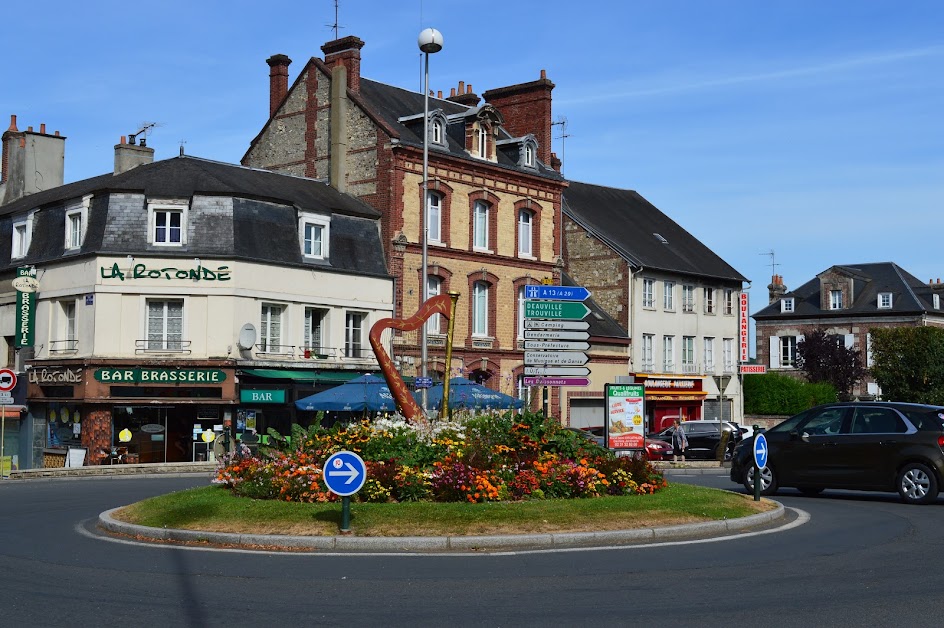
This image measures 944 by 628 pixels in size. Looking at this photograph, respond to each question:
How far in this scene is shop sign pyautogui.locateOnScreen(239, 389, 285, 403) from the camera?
3656 cm

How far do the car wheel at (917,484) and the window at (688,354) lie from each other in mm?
35689

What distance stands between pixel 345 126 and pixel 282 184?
3659 millimetres

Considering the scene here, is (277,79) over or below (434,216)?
over

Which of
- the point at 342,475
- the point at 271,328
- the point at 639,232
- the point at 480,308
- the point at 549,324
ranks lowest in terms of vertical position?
the point at 342,475

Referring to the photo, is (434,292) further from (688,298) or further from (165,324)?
(688,298)

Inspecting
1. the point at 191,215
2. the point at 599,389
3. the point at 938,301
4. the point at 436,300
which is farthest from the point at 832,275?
the point at 436,300

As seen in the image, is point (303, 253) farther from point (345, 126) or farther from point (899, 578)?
point (899, 578)

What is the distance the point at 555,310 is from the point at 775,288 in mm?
64035

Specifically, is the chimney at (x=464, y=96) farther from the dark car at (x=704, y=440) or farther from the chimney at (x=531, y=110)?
the dark car at (x=704, y=440)

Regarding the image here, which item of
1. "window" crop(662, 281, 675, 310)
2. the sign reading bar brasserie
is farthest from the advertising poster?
"window" crop(662, 281, 675, 310)

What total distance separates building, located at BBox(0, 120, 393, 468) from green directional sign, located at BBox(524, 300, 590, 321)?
15.9m

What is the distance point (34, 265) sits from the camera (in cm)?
3797

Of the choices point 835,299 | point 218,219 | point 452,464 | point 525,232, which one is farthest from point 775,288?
point 452,464

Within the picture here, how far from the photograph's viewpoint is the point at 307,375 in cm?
3806
